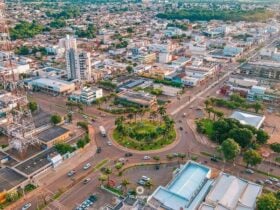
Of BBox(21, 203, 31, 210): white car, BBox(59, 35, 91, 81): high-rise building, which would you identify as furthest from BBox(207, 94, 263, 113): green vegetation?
BBox(21, 203, 31, 210): white car

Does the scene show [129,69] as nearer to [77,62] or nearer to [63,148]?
[77,62]

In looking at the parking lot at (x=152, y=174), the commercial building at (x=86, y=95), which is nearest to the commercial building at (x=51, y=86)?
the commercial building at (x=86, y=95)

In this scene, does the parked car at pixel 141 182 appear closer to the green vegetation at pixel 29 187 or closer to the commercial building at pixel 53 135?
the green vegetation at pixel 29 187

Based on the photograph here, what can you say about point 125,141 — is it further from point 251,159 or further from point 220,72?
point 220,72

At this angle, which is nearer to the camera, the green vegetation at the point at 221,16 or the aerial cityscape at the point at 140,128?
the aerial cityscape at the point at 140,128

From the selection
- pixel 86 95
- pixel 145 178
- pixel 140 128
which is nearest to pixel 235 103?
Answer: pixel 140 128
